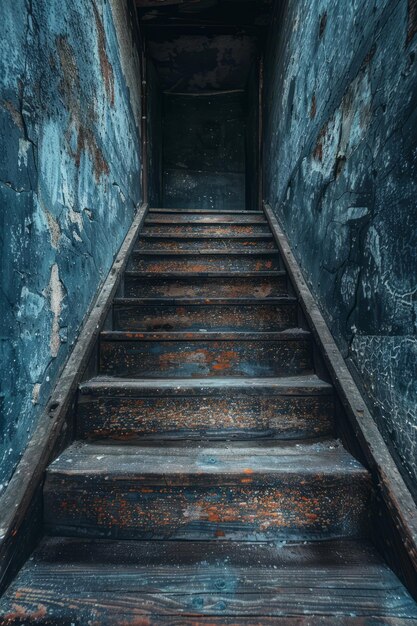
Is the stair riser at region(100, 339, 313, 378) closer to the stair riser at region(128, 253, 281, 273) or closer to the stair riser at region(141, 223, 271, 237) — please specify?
the stair riser at region(128, 253, 281, 273)

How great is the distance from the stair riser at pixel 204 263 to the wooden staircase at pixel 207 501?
2.59ft

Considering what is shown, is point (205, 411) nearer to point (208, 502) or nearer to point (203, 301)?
point (208, 502)

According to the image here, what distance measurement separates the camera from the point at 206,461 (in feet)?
3.36

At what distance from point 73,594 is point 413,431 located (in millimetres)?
944

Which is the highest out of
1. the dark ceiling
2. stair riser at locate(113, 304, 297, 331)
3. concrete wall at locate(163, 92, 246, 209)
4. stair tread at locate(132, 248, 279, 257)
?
the dark ceiling

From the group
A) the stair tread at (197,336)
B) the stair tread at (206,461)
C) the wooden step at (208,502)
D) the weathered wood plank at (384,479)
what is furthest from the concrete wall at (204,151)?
the wooden step at (208,502)

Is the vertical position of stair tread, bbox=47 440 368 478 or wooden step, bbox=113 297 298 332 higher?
wooden step, bbox=113 297 298 332

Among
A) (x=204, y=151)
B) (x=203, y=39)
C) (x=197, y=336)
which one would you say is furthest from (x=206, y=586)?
(x=204, y=151)

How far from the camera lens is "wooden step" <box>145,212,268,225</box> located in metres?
2.66

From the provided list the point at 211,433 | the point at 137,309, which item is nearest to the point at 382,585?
the point at 211,433

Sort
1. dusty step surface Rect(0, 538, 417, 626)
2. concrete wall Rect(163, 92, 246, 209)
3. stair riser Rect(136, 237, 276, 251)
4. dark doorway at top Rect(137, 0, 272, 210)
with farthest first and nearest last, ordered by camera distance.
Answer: concrete wall Rect(163, 92, 246, 209), dark doorway at top Rect(137, 0, 272, 210), stair riser Rect(136, 237, 276, 251), dusty step surface Rect(0, 538, 417, 626)

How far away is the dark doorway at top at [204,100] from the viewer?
327 cm

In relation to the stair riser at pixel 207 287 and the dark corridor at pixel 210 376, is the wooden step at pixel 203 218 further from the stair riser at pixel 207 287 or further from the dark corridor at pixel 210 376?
the stair riser at pixel 207 287

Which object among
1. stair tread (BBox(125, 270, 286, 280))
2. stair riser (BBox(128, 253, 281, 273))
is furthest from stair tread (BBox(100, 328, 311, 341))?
stair riser (BBox(128, 253, 281, 273))
